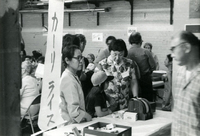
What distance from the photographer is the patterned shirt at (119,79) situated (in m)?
3.90

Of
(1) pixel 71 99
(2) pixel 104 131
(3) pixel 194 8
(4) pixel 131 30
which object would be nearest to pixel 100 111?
(1) pixel 71 99

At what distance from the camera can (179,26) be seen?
392 cm

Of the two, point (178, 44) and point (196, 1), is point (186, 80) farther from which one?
point (196, 1)

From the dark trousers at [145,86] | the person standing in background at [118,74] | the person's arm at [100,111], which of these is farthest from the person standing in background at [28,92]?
the dark trousers at [145,86]

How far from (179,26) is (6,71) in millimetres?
3060

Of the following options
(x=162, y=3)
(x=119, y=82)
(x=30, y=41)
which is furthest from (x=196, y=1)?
(x=30, y=41)

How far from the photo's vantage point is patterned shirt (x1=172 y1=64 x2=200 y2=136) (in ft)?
7.04

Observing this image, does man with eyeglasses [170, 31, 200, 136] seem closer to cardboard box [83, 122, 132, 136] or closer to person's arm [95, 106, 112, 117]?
cardboard box [83, 122, 132, 136]

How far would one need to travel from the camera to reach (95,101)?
3.55 metres

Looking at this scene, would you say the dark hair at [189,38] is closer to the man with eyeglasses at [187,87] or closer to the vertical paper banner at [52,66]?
the man with eyeglasses at [187,87]

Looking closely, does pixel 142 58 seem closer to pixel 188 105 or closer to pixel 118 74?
pixel 118 74

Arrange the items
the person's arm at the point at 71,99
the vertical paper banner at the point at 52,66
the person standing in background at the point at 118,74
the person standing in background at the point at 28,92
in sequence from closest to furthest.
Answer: the vertical paper banner at the point at 52,66 < the person's arm at the point at 71,99 < the person standing in background at the point at 118,74 < the person standing in background at the point at 28,92

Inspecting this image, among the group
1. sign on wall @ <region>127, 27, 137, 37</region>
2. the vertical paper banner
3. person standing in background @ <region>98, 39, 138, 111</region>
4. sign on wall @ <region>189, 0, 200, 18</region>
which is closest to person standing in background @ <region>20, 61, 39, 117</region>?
person standing in background @ <region>98, 39, 138, 111</region>

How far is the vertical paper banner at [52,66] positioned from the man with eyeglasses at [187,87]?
0.95m
